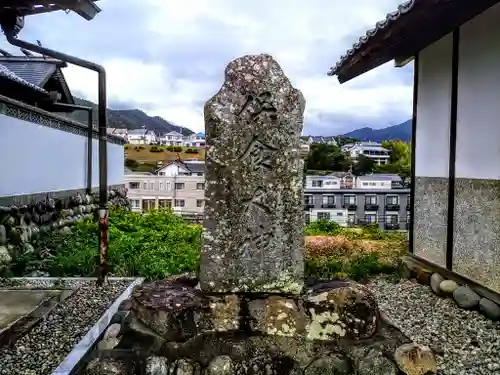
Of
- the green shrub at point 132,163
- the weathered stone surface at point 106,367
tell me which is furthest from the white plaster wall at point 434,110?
the green shrub at point 132,163

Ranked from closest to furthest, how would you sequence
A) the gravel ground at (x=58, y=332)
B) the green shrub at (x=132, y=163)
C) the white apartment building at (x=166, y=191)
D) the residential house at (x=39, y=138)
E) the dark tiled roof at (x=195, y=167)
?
the gravel ground at (x=58, y=332), the residential house at (x=39, y=138), the white apartment building at (x=166, y=191), the dark tiled roof at (x=195, y=167), the green shrub at (x=132, y=163)

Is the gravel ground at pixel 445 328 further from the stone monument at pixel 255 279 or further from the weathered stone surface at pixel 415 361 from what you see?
the stone monument at pixel 255 279

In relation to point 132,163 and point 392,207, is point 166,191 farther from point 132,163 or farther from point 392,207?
point 132,163

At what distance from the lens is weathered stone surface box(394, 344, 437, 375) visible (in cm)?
360

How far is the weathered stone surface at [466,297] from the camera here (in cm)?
636

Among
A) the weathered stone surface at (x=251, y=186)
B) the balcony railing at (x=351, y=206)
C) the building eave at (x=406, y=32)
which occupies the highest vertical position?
the building eave at (x=406, y=32)

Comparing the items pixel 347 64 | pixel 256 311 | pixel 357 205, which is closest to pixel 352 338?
pixel 256 311

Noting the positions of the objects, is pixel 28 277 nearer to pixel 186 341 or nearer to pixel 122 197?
pixel 186 341

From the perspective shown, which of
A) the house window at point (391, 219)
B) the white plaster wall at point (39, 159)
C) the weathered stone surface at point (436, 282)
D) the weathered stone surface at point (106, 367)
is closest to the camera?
the weathered stone surface at point (106, 367)

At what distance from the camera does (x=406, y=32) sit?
22.1 ft

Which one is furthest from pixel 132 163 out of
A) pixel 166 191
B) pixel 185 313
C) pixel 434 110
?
pixel 185 313

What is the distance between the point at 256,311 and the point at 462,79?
4.83m

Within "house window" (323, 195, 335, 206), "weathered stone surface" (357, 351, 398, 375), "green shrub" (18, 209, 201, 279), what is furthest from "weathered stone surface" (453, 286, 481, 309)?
"house window" (323, 195, 335, 206)

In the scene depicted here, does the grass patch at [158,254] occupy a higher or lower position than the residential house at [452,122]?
lower
